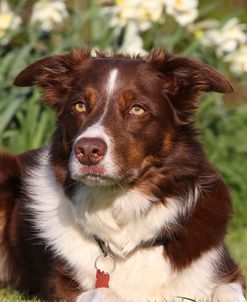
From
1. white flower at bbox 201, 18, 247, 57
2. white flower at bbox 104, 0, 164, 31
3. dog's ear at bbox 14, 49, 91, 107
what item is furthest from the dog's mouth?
white flower at bbox 201, 18, 247, 57

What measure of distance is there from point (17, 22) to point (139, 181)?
4.29 meters

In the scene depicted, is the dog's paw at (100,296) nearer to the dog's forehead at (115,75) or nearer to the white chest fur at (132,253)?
the white chest fur at (132,253)

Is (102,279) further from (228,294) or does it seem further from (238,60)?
(238,60)

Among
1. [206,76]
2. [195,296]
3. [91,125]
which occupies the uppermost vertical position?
[206,76]

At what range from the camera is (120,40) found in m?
8.82

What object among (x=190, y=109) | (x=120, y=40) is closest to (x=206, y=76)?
(x=190, y=109)

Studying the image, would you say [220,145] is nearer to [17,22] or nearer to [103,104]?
[17,22]

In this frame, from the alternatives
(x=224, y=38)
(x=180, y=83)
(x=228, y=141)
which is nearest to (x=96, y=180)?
(x=180, y=83)

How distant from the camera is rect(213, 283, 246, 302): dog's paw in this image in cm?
485

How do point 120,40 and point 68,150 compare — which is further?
point 120,40

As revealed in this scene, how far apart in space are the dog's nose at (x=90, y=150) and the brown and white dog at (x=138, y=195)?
219 mm

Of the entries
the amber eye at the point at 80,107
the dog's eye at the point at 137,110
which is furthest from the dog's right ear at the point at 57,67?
the dog's eye at the point at 137,110

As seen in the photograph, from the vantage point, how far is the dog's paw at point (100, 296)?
4.75 m

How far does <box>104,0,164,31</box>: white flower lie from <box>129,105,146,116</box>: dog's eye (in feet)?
12.6
